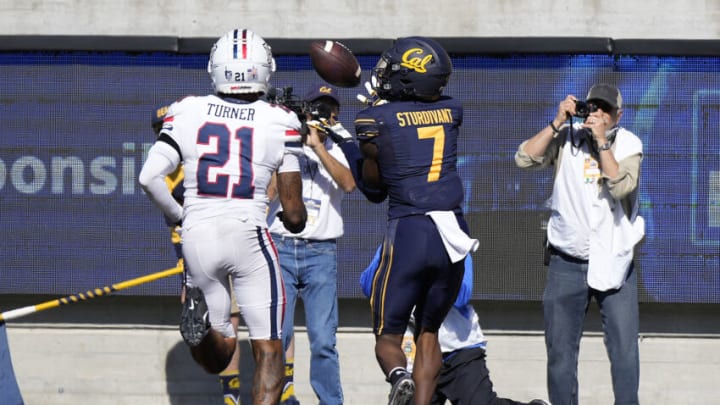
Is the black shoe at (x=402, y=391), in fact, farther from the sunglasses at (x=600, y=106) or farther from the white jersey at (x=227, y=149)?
the sunglasses at (x=600, y=106)

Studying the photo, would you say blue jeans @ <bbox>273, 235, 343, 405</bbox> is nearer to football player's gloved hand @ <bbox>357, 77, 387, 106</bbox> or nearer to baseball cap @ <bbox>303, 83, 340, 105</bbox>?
baseball cap @ <bbox>303, 83, 340, 105</bbox>

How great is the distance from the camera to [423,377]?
720 centimetres

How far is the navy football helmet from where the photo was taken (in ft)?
24.2

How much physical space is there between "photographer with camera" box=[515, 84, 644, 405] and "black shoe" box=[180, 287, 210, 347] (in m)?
2.17

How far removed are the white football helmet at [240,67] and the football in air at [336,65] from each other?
962 millimetres

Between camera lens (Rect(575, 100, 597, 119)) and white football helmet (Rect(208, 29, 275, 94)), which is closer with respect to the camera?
white football helmet (Rect(208, 29, 275, 94))

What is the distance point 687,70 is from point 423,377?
3208mm

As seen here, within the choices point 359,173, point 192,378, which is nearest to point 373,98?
point 359,173

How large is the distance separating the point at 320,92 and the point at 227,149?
1.87 metres

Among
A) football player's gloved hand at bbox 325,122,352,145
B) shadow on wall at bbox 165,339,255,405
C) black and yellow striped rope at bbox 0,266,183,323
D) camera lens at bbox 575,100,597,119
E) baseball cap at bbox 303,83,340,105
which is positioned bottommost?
shadow on wall at bbox 165,339,255,405

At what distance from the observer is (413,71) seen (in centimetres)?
738

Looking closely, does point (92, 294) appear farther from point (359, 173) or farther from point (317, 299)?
point (359, 173)

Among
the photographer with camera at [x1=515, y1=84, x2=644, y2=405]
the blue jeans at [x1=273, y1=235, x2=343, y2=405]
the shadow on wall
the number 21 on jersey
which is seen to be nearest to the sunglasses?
the photographer with camera at [x1=515, y1=84, x2=644, y2=405]

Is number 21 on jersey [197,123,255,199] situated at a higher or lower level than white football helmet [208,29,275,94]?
lower
